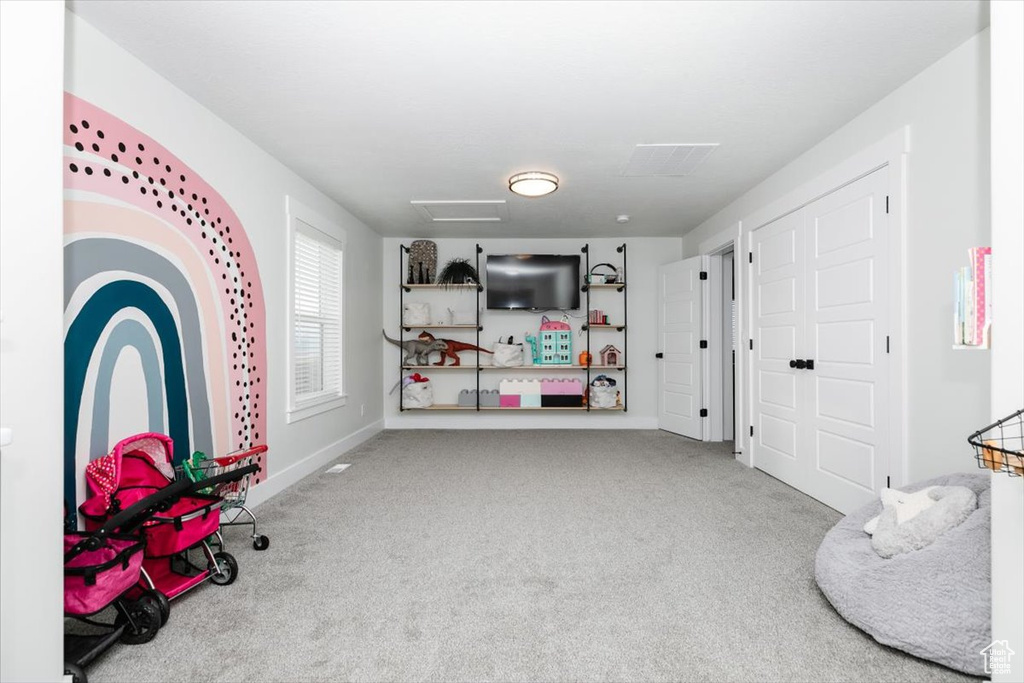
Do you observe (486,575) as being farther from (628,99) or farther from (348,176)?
(348,176)

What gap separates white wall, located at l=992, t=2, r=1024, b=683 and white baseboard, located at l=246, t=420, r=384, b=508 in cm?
354

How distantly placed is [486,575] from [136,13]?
2.82 m

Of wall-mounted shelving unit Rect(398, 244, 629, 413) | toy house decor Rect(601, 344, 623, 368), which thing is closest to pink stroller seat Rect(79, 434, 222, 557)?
wall-mounted shelving unit Rect(398, 244, 629, 413)

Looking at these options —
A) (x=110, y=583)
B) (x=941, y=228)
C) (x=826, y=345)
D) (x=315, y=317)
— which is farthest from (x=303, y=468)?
(x=941, y=228)

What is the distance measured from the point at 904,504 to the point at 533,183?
3.01 metres

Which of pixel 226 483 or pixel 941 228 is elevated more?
pixel 941 228

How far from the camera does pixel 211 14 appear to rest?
1939 millimetres

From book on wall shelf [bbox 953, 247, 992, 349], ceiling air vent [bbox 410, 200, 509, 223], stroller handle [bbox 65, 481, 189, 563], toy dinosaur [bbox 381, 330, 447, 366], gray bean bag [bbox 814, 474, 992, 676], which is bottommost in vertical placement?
gray bean bag [bbox 814, 474, 992, 676]

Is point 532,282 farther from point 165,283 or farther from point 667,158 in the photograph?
point 165,283

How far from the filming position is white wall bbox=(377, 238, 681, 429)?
6062mm

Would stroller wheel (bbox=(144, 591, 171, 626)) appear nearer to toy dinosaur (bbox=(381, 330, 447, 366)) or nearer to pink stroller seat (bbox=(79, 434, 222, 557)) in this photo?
pink stroller seat (bbox=(79, 434, 222, 557))

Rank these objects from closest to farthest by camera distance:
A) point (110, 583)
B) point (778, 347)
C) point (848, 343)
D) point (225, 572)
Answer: point (110, 583)
point (225, 572)
point (848, 343)
point (778, 347)

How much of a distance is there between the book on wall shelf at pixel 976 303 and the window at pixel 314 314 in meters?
3.79

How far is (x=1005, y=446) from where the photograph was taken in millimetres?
1345
